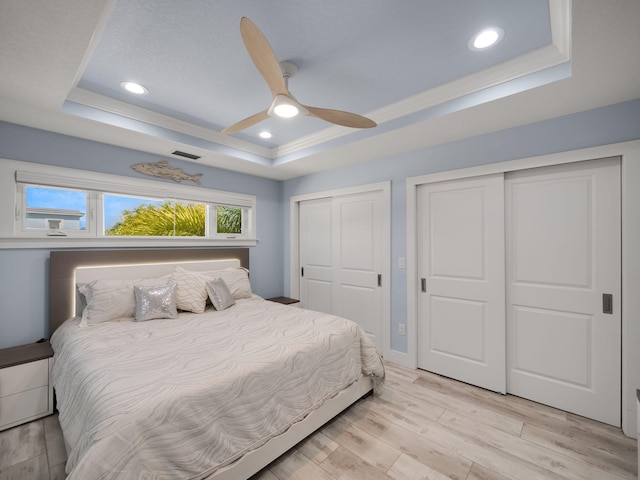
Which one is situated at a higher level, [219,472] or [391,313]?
[391,313]

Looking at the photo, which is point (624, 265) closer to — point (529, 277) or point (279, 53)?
Result: point (529, 277)

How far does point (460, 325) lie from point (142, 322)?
2896 mm

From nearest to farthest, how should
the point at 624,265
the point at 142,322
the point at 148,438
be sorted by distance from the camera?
the point at 148,438 → the point at 624,265 → the point at 142,322

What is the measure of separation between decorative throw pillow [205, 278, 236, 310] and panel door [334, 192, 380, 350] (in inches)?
56.7

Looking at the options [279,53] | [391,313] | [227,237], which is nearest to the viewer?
[279,53]

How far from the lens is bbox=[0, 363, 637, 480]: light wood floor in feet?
5.39

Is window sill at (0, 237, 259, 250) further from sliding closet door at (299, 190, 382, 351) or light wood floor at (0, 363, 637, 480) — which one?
light wood floor at (0, 363, 637, 480)

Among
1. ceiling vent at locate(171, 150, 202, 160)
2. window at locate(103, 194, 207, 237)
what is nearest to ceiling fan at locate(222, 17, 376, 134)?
ceiling vent at locate(171, 150, 202, 160)

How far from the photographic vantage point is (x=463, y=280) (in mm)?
2734

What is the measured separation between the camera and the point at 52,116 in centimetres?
222

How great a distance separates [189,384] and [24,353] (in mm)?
1797

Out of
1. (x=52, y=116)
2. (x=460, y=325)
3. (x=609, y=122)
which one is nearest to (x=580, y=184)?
(x=609, y=122)

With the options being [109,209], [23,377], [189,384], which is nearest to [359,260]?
[189,384]

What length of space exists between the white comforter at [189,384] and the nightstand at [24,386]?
0.46 ft
